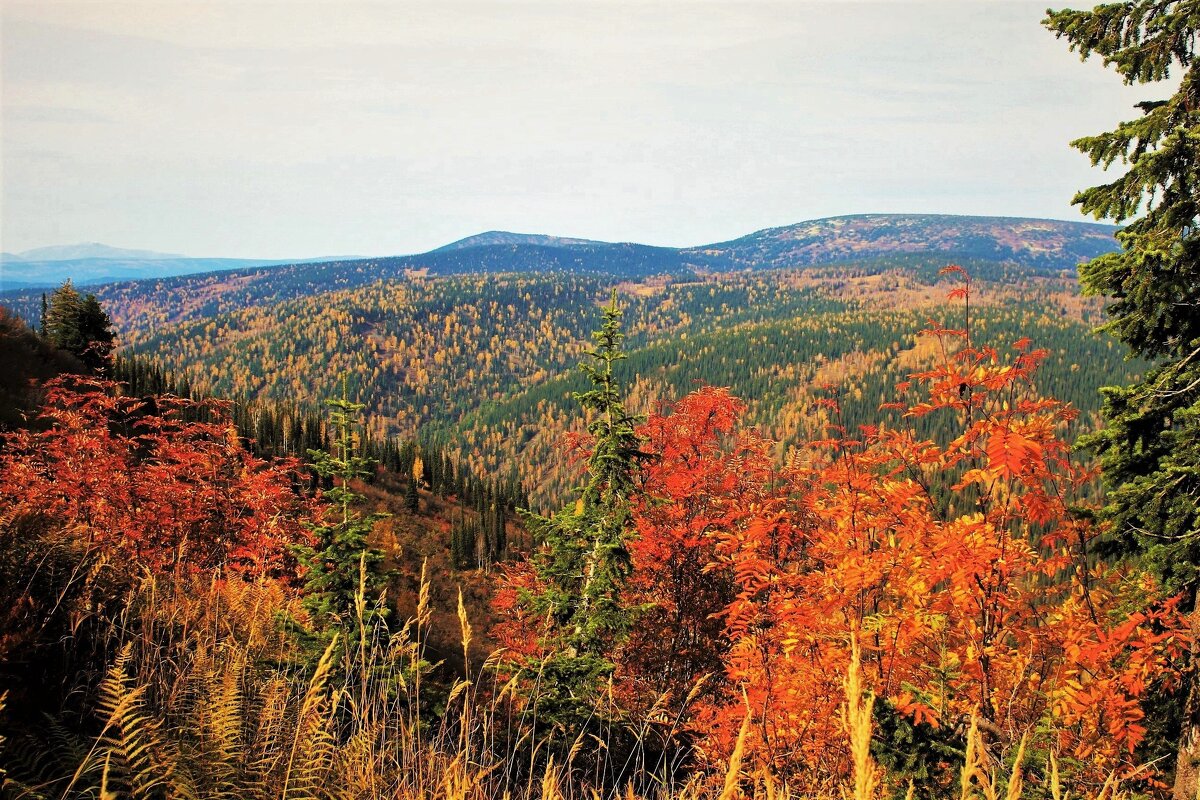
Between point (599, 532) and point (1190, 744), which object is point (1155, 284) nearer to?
point (1190, 744)

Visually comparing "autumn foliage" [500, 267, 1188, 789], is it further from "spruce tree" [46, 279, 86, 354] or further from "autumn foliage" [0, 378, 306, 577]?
"spruce tree" [46, 279, 86, 354]

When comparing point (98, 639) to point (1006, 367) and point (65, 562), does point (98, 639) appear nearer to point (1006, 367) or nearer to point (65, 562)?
point (65, 562)

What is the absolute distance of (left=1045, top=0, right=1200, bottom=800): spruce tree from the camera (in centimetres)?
697

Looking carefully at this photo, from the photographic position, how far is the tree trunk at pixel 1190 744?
247 inches

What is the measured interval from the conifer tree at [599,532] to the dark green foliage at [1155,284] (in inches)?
366

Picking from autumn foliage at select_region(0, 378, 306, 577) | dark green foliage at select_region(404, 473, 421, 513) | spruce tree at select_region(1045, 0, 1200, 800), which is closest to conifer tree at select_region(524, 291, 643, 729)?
autumn foliage at select_region(0, 378, 306, 577)

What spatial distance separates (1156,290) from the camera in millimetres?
7277

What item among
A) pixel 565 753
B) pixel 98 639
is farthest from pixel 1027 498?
pixel 98 639

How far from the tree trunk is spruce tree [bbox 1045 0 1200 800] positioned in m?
0.02

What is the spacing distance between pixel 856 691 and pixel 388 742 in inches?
116

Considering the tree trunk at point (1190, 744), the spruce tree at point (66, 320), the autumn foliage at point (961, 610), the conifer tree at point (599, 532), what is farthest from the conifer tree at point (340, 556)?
the spruce tree at point (66, 320)

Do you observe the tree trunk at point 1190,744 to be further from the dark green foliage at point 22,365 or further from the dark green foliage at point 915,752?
the dark green foliage at point 22,365

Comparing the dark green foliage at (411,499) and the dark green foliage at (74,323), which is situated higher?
the dark green foliage at (74,323)

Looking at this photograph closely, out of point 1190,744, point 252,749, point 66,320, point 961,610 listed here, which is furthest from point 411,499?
point 252,749
